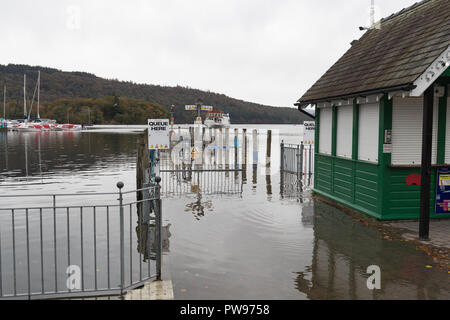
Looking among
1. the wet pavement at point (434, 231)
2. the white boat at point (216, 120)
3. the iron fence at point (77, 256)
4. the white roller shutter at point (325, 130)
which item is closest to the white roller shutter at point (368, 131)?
the wet pavement at point (434, 231)

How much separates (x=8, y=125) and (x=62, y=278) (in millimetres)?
103235

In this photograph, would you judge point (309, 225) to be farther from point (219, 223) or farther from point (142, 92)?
point (142, 92)

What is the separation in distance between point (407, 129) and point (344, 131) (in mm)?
2580

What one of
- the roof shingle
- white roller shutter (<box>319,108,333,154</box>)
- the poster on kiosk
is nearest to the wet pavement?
the poster on kiosk

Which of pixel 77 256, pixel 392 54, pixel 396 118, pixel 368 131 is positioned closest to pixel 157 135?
pixel 77 256

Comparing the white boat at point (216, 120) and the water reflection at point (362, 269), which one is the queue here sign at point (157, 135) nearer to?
the water reflection at point (362, 269)

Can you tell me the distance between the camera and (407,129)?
35.4 ft

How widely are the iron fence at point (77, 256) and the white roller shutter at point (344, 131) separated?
6438 mm

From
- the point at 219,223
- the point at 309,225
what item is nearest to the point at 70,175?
the point at 219,223

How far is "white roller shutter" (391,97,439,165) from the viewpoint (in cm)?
1071

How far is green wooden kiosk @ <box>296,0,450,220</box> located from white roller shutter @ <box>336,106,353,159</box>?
0.03 metres

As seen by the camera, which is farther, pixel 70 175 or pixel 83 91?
pixel 83 91

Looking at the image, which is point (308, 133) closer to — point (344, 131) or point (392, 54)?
point (344, 131)
